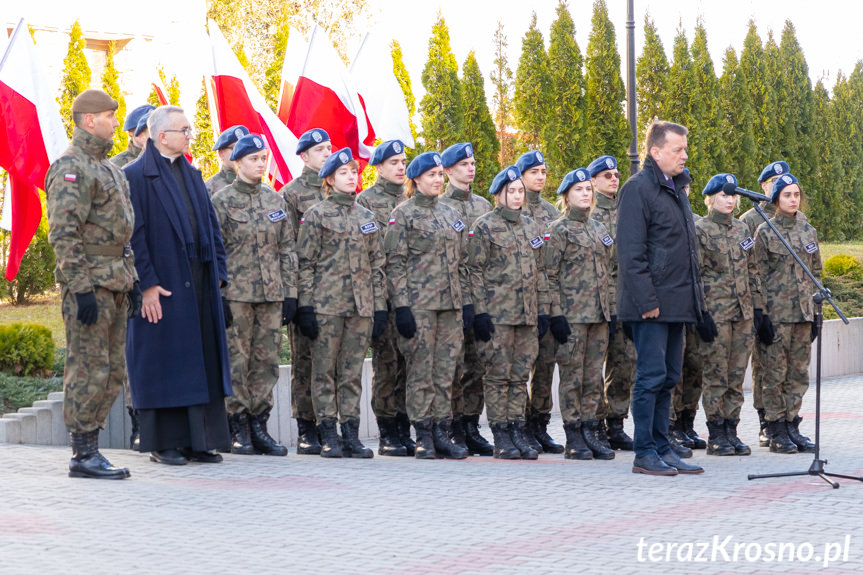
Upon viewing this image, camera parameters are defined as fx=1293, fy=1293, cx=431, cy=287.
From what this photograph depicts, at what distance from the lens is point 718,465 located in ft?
29.8

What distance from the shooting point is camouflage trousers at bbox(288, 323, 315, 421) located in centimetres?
949

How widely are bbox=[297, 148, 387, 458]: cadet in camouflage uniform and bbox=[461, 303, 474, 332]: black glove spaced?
22.3 inches

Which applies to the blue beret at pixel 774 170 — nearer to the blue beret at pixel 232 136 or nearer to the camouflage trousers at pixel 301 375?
the camouflage trousers at pixel 301 375

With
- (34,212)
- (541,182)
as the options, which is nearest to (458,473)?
(541,182)

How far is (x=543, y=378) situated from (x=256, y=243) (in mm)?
2446

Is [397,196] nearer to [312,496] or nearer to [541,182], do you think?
[541,182]

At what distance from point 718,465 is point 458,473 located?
6.70ft

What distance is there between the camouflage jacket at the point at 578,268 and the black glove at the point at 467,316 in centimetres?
69

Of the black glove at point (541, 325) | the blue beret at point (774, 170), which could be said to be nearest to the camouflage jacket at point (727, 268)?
the blue beret at point (774, 170)

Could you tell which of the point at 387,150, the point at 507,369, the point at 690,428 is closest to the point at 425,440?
the point at 507,369

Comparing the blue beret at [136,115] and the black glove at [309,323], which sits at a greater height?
the blue beret at [136,115]

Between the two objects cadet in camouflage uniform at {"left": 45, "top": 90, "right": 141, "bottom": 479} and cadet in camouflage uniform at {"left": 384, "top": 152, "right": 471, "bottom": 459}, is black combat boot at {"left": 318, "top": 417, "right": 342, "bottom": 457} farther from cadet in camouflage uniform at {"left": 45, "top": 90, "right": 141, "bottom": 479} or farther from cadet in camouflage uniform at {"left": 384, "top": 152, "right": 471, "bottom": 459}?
cadet in camouflage uniform at {"left": 45, "top": 90, "right": 141, "bottom": 479}

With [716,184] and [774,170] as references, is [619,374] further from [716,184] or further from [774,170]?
[774,170]

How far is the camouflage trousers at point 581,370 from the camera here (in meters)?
9.48
